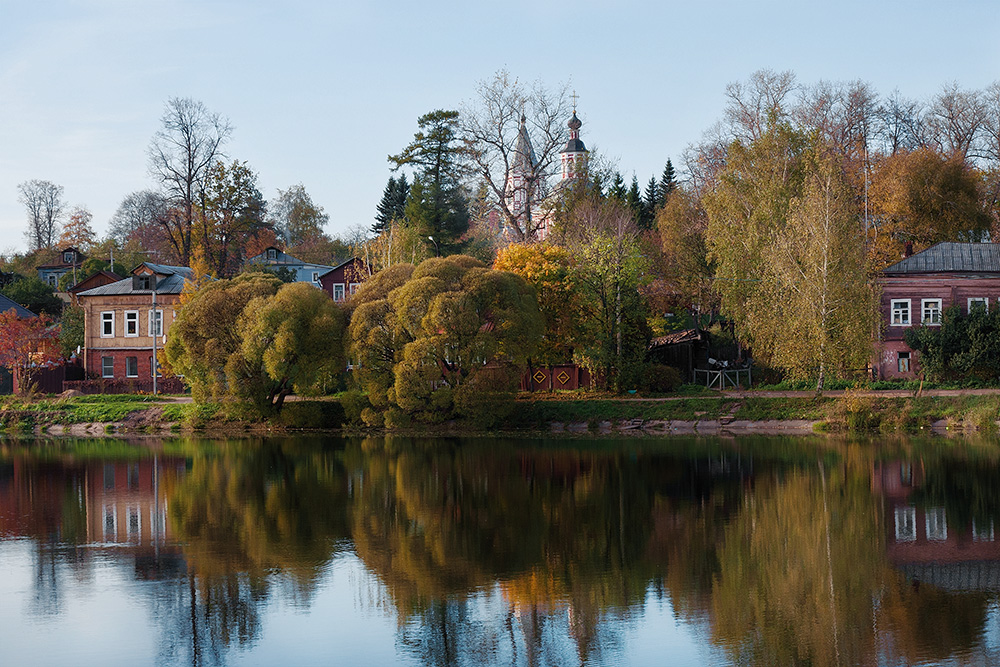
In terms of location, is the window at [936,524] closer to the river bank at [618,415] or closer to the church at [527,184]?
the river bank at [618,415]

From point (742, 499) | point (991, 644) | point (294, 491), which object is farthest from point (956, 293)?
point (991, 644)

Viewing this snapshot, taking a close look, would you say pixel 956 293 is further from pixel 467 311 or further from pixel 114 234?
pixel 114 234

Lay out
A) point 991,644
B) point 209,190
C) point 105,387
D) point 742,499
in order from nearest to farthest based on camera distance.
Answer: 1. point 991,644
2. point 742,499
3. point 105,387
4. point 209,190

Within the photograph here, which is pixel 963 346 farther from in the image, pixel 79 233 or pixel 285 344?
pixel 79 233

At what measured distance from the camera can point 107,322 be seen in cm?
6122

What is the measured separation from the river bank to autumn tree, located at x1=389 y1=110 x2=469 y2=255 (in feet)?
84.8

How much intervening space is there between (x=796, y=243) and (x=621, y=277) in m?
8.13

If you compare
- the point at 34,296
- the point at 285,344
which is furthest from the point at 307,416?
the point at 34,296

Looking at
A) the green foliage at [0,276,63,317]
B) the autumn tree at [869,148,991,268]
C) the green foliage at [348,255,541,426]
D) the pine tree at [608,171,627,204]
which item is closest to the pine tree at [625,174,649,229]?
the pine tree at [608,171,627,204]

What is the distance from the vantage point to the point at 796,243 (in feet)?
151

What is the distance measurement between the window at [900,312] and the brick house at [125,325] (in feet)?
131

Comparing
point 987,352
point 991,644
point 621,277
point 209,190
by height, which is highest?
point 209,190

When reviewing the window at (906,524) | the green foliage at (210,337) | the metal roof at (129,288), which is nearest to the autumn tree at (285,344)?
the green foliage at (210,337)

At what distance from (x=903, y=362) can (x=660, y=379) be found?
1257 centimetres
